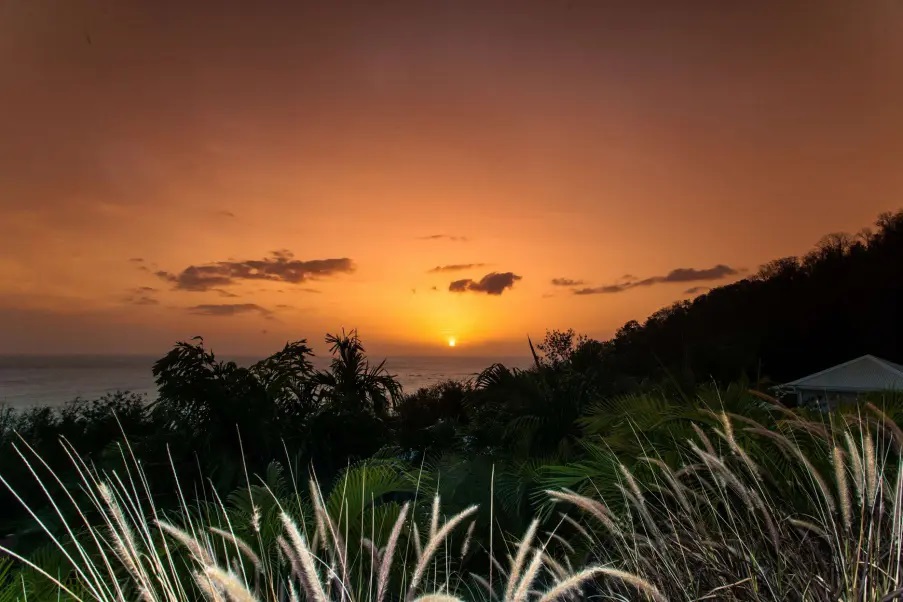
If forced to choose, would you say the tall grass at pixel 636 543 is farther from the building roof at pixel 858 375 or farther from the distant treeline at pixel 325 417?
the building roof at pixel 858 375

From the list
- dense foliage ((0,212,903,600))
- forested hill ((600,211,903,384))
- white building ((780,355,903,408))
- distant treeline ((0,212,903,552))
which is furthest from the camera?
forested hill ((600,211,903,384))

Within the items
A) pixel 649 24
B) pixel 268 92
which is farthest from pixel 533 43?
pixel 268 92

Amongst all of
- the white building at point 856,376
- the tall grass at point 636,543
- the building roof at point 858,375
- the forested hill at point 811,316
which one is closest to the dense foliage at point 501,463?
the tall grass at point 636,543

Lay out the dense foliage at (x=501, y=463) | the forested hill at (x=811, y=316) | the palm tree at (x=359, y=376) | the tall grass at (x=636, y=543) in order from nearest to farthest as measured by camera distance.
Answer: the tall grass at (x=636, y=543) → the dense foliage at (x=501, y=463) → the palm tree at (x=359, y=376) → the forested hill at (x=811, y=316)

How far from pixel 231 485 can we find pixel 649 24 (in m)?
8.58

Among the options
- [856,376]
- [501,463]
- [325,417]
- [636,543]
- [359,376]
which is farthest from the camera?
[856,376]

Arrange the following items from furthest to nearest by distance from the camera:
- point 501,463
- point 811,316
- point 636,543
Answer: point 811,316, point 501,463, point 636,543

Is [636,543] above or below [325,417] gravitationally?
above

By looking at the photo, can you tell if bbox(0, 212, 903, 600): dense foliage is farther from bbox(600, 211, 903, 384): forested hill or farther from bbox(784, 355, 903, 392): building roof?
bbox(784, 355, 903, 392): building roof

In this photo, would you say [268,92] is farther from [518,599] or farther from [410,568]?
[518,599]

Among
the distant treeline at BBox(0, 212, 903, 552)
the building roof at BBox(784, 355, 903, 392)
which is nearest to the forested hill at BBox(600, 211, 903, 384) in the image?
the building roof at BBox(784, 355, 903, 392)

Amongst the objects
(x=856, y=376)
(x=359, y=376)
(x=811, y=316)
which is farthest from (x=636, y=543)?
(x=811, y=316)

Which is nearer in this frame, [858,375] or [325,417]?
[325,417]

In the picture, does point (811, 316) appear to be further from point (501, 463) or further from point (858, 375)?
point (501, 463)
